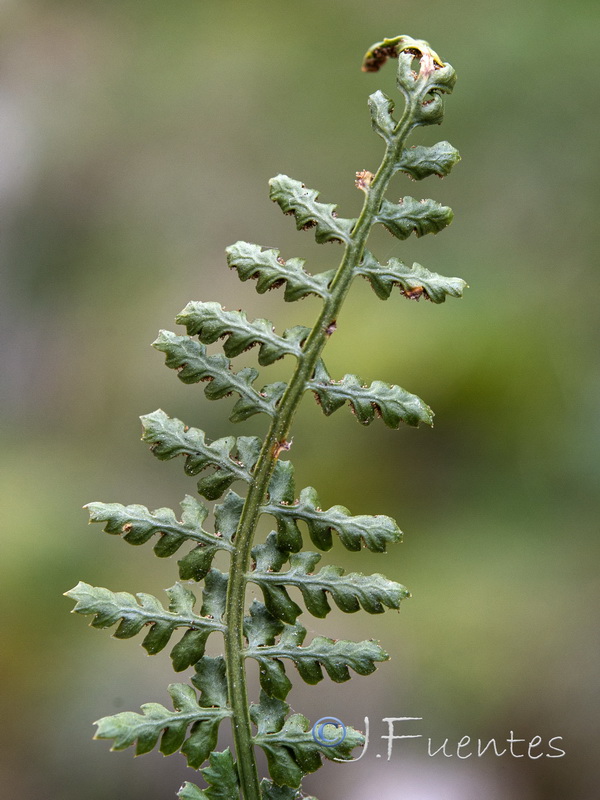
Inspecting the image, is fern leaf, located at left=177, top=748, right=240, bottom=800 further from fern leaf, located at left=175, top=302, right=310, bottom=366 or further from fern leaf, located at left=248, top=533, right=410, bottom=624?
fern leaf, located at left=175, top=302, right=310, bottom=366

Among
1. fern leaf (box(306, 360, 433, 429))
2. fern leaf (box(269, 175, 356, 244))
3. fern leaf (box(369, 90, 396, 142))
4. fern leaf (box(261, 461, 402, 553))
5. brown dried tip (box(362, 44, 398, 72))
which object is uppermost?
brown dried tip (box(362, 44, 398, 72))

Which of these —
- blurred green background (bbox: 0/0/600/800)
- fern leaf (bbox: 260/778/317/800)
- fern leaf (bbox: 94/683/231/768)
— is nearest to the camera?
fern leaf (bbox: 94/683/231/768)

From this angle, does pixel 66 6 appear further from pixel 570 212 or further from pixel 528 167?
pixel 570 212

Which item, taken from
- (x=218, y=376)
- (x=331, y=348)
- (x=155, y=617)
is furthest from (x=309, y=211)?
(x=331, y=348)

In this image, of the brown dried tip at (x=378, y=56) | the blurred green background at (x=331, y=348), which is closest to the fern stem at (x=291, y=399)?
the brown dried tip at (x=378, y=56)

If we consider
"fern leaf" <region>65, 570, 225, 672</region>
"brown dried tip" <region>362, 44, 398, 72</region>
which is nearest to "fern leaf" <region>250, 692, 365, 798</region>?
"fern leaf" <region>65, 570, 225, 672</region>

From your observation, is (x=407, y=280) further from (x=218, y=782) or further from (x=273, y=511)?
(x=218, y=782)

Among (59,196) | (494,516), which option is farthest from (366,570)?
(59,196)
